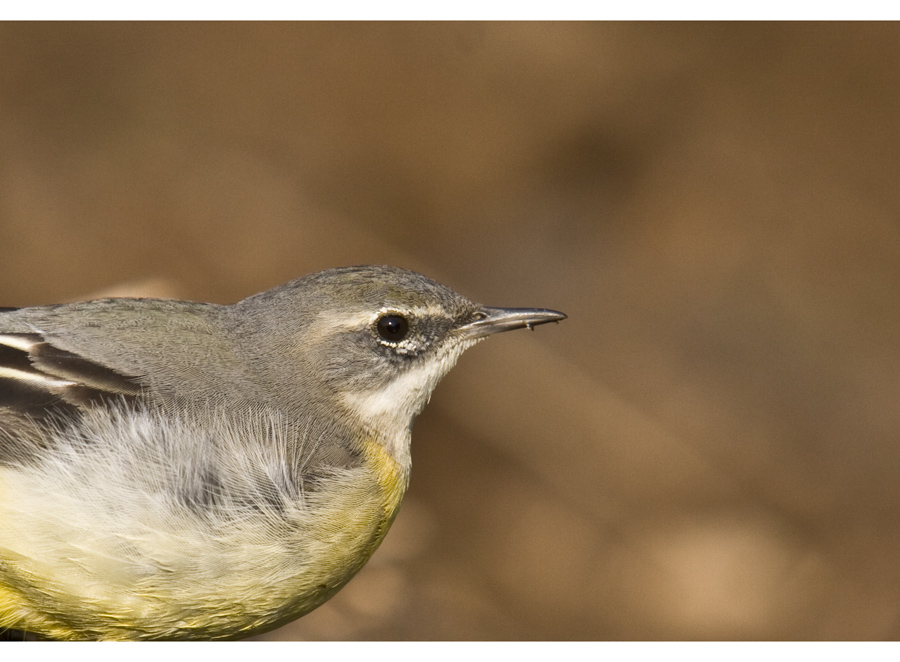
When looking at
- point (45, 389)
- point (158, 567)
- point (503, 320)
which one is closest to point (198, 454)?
point (158, 567)

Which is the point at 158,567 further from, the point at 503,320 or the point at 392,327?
the point at 503,320

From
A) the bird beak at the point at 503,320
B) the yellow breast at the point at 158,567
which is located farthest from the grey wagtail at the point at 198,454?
the bird beak at the point at 503,320

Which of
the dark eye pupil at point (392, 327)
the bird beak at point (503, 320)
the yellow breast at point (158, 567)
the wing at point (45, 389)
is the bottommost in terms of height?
the yellow breast at point (158, 567)

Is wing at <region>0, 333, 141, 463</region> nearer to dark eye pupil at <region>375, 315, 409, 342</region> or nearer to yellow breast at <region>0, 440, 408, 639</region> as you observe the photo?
yellow breast at <region>0, 440, 408, 639</region>

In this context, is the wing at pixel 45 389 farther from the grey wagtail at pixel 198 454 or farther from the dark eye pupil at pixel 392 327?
the dark eye pupil at pixel 392 327

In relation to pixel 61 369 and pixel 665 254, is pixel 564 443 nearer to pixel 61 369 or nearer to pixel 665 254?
pixel 665 254

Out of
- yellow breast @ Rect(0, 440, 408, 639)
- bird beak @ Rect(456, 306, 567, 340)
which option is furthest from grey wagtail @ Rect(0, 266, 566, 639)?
bird beak @ Rect(456, 306, 567, 340)
